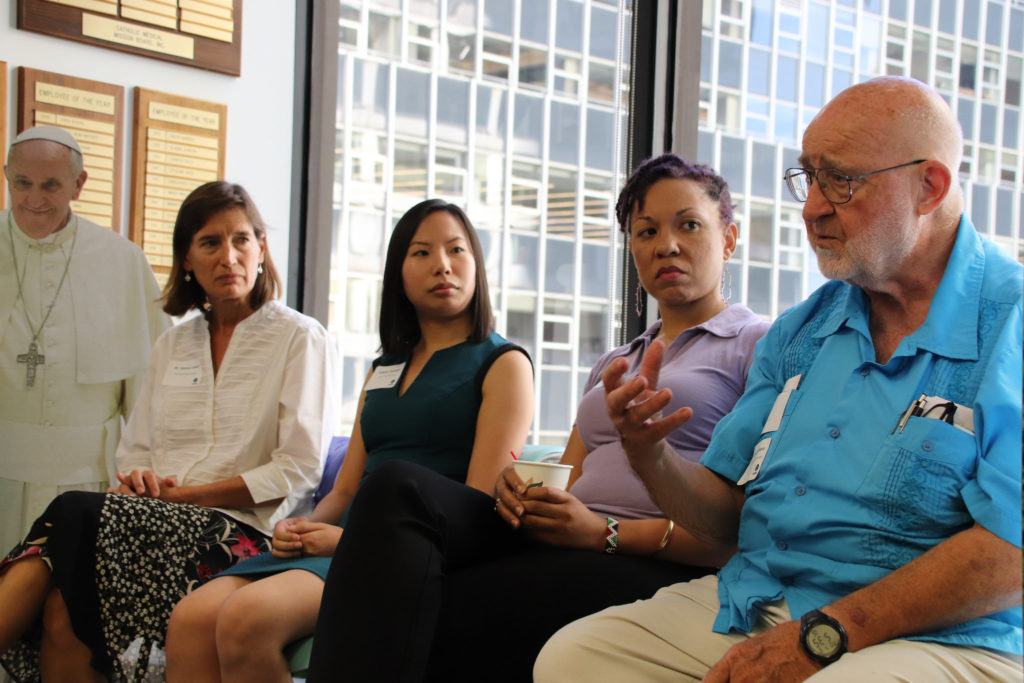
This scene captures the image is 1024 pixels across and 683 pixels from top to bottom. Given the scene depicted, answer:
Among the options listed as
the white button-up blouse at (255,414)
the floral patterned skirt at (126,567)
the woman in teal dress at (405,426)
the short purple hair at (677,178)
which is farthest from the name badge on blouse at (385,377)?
the short purple hair at (677,178)

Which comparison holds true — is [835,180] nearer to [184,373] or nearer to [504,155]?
[184,373]

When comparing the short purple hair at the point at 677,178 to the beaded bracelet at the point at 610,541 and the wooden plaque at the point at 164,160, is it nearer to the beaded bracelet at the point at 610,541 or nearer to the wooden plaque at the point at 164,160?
the beaded bracelet at the point at 610,541

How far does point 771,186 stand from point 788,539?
2107 millimetres

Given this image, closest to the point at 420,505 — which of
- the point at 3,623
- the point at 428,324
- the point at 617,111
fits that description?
the point at 428,324

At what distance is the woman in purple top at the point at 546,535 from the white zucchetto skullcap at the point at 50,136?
2.16 m

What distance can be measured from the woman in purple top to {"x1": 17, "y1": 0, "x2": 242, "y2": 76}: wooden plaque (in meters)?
Result: 2.24

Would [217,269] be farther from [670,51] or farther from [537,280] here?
[670,51]

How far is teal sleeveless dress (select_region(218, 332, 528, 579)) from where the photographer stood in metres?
2.74

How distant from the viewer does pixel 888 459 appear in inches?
65.4

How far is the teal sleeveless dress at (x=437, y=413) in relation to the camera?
108 inches

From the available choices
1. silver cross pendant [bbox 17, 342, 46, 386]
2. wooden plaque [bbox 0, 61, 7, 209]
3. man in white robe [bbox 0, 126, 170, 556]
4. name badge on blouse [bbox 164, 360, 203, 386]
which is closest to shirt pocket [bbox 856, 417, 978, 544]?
name badge on blouse [bbox 164, 360, 203, 386]

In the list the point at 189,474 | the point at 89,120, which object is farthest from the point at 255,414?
the point at 89,120

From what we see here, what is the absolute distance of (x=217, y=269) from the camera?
320cm

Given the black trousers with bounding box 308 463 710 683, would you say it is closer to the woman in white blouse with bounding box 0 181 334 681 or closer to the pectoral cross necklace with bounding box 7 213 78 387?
the woman in white blouse with bounding box 0 181 334 681
